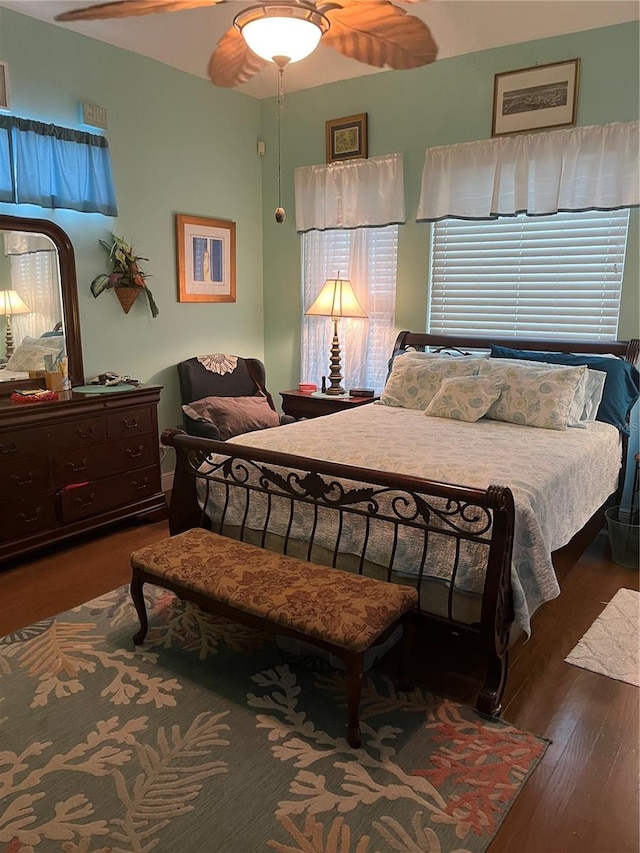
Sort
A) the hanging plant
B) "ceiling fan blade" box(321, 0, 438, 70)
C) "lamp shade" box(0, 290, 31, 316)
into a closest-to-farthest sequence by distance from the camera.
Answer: "ceiling fan blade" box(321, 0, 438, 70) < "lamp shade" box(0, 290, 31, 316) < the hanging plant

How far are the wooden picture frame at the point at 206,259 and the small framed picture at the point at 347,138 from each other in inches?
36.8

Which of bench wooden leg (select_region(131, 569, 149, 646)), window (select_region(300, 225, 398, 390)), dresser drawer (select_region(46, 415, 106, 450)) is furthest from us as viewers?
window (select_region(300, 225, 398, 390))

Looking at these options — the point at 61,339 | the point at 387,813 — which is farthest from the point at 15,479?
the point at 387,813

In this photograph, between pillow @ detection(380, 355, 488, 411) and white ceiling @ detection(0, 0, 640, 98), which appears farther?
pillow @ detection(380, 355, 488, 411)

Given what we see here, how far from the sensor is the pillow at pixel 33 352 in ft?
11.7

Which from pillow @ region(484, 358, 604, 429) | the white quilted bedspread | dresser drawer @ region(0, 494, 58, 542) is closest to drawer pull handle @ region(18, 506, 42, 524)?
dresser drawer @ region(0, 494, 58, 542)

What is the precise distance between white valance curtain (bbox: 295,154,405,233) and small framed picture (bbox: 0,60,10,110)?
208 cm

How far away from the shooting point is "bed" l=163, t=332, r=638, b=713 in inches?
83.0

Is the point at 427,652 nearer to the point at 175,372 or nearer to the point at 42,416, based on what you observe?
the point at 42,416

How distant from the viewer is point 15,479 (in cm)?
317

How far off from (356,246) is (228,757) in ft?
11.9

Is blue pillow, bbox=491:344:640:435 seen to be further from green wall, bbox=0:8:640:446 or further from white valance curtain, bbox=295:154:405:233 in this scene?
white valance curtain, bbox=295:154:405:233

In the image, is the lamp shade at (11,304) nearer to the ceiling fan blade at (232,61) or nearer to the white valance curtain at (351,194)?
the ceiling fan blade at (232,61)

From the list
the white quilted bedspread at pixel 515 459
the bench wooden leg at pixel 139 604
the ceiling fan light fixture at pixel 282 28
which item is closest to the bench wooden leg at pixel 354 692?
the white quilted bedspread at pixel 515 459
